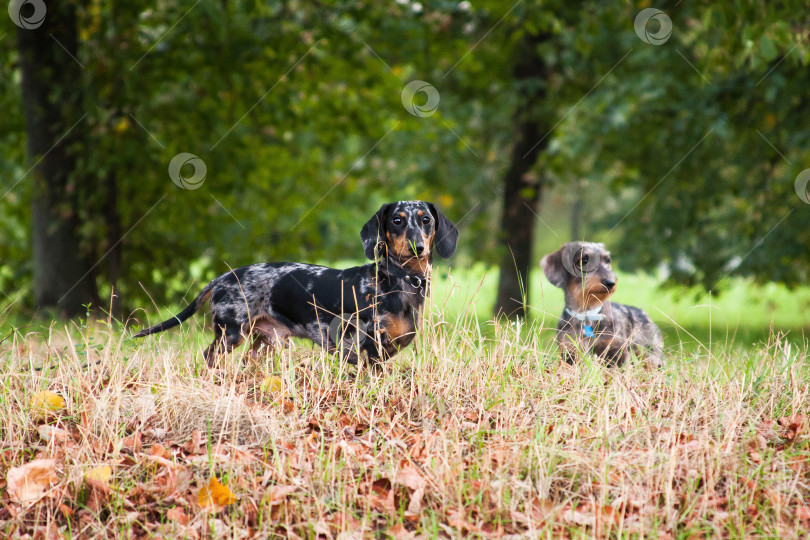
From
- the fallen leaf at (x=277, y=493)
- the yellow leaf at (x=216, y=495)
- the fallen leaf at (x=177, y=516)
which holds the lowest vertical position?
the fallen leaf at (x=177, y=516)

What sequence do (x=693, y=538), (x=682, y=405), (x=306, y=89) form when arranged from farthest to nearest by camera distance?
(x=306, y=89) < (x=682, y=405) < (x=693, y=538)

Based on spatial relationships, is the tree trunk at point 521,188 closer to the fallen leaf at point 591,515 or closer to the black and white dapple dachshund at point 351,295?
the black and white dapple dachshund at point 351,295

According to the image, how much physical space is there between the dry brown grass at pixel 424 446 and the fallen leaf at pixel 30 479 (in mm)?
44

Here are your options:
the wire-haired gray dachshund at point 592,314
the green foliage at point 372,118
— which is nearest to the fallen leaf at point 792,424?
the wire-haired gray dachshund at point 592,314

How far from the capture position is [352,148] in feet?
55.1

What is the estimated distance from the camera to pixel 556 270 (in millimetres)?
5043

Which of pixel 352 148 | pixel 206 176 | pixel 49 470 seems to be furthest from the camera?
pixel 352 148

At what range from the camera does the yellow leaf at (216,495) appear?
3082 mm

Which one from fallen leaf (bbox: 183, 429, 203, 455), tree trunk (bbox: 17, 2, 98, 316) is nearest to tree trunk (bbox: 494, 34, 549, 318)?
tree trunk (bbox: 17, 2, 98, 316)

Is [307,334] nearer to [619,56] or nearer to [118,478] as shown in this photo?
[118,478]

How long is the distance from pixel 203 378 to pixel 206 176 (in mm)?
4988

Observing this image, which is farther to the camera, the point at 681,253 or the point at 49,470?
the point at 681,253

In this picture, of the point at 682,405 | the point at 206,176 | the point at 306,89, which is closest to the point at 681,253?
the point at 306,89

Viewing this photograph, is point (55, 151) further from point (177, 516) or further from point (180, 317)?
point (177, 516)
